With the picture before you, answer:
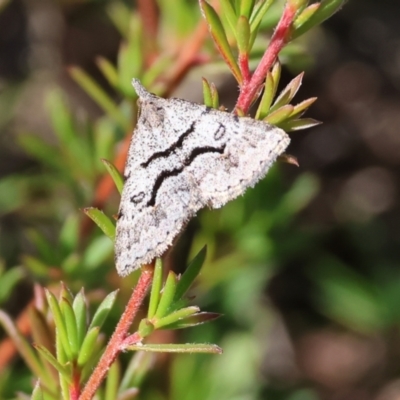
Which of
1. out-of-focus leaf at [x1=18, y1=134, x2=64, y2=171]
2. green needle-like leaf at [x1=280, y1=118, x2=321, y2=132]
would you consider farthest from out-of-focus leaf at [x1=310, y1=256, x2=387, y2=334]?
green needle-like leaf at [x1=280, y1=118, x2=321, y2=132]

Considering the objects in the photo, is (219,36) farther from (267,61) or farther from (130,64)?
(130,64)

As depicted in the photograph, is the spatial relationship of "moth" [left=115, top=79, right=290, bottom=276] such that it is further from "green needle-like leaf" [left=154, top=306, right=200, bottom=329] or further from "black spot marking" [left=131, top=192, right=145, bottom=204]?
"green needle-like leaf" [left=154, top=306, right=200, bottom=329]

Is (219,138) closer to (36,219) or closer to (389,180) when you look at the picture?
(36,219)

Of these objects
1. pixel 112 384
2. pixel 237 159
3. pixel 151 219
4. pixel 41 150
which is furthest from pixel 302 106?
pixel 41 150

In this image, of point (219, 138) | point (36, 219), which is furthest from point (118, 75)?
point (36, 219)

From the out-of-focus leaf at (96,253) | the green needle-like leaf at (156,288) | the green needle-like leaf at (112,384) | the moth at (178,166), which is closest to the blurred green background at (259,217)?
the out-of-focus leaf at (96,253)

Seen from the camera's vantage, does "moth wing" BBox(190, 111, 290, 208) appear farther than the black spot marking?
No
